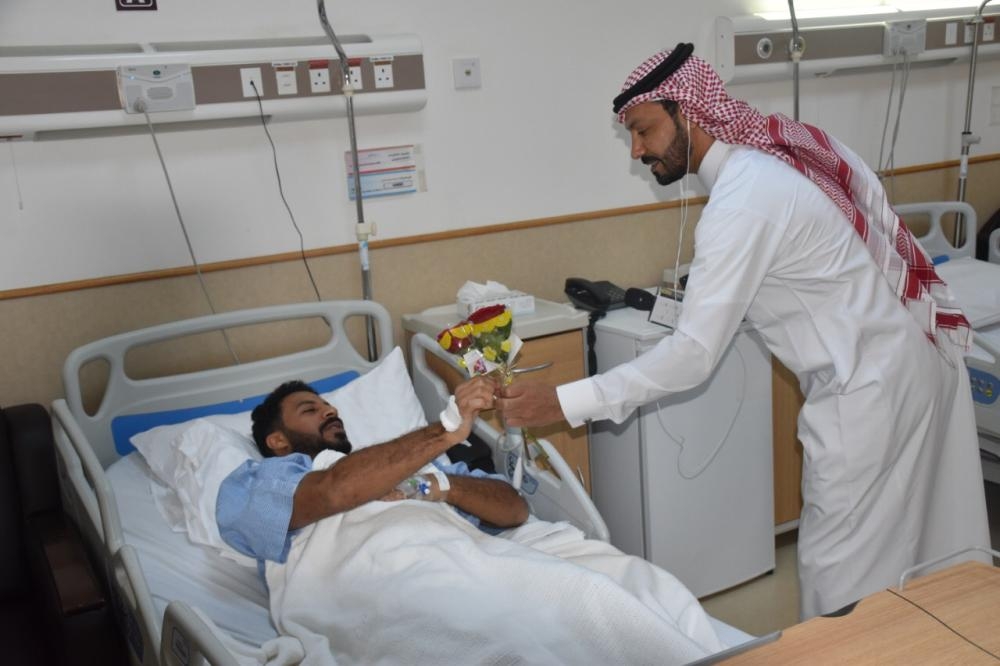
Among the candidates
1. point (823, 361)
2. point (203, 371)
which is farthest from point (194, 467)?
Result: point (823, 361)

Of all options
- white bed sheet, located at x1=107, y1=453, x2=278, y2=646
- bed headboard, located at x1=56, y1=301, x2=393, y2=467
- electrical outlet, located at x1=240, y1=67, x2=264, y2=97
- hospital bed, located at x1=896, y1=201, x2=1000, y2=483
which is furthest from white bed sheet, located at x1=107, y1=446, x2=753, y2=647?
hospital bed, located at x1=896, y1=201, x2=1000, y2=483

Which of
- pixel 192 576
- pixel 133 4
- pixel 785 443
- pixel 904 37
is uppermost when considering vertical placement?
pixel 133 4

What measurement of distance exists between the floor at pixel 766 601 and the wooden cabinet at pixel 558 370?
2.11 ft

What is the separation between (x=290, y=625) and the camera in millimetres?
1917

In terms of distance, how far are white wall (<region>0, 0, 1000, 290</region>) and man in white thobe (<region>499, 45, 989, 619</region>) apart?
1100mm

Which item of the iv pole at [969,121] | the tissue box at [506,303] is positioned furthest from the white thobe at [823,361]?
the iv pole at [969,121]

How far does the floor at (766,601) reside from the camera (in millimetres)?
3062

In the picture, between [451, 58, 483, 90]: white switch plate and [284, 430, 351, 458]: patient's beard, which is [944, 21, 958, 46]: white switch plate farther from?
[284, 430, 351, 458]: patient's beard

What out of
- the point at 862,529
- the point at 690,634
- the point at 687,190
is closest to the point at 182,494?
the point at 690,634

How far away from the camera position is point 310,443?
236cm

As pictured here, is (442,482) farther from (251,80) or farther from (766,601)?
(766,601)

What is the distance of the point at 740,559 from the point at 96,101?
8.24 ft

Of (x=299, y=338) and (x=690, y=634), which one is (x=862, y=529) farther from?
(x=299, y=338)

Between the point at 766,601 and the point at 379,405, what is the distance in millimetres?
1509
